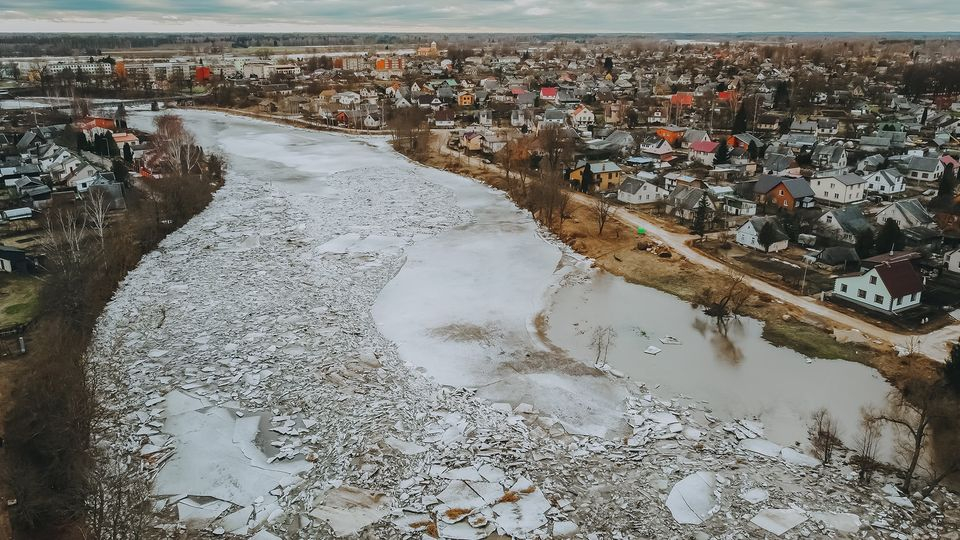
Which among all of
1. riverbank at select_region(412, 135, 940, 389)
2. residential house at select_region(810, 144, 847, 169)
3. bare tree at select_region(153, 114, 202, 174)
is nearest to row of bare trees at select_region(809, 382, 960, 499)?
riverbank at select_region(412, 135, 940, 389)

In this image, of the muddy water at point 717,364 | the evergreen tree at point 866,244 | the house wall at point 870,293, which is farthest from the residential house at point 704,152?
the muddy water at point 717,364

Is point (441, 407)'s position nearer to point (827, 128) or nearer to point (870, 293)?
point (870, 293)

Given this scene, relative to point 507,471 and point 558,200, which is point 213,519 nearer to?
point 507,471

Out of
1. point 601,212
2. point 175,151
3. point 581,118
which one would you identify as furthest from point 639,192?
point 581,118

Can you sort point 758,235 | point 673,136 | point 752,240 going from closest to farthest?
point 758,235, point 752,240, point 673,136

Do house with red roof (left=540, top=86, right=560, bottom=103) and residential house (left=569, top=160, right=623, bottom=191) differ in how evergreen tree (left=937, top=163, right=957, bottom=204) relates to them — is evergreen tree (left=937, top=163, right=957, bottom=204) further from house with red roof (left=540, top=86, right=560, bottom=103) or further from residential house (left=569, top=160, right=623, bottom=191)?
house with red roof (left=540, top=86, right=560, bottom=103)

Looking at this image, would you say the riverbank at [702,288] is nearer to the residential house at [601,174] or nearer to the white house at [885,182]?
the residential house at [601,174]
